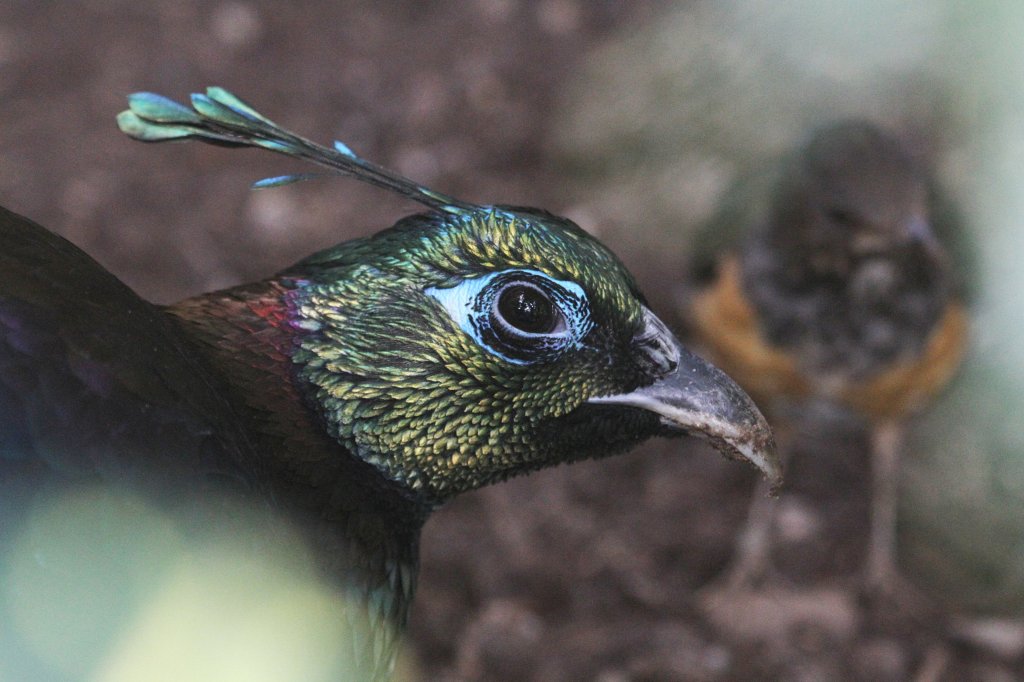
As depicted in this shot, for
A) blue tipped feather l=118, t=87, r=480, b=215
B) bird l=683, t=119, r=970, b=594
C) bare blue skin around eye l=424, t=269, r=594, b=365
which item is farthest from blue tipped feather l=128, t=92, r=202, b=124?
bird l=683, t=119, r=970, b=594

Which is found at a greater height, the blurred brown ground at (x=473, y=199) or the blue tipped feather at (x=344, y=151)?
the blurred brown ground at (x=473, y=199)

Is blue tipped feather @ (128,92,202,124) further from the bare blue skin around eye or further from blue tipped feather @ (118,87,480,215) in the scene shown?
the bare blue skin around eye

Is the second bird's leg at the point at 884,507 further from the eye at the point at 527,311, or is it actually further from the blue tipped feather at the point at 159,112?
the blue tipped feather at the point at 159,112

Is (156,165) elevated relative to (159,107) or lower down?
elevated

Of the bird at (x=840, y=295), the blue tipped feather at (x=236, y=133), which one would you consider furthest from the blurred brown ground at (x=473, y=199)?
the blue tipped feather at (x=236, y=133)

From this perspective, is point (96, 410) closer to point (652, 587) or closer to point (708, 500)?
point (652, 587)

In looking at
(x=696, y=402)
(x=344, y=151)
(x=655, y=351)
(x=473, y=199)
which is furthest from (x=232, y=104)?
(x=473, y=199)

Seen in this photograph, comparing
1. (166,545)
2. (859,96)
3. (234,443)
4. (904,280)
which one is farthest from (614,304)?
(859,96)

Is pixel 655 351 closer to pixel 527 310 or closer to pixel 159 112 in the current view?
pixel 527 310
